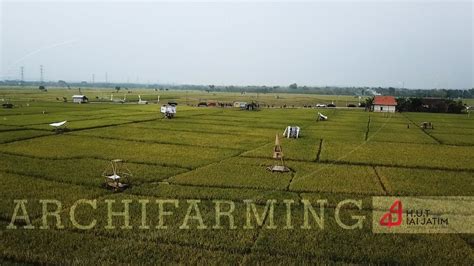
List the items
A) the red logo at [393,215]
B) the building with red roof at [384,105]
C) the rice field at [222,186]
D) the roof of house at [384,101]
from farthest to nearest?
the roof of house at [384,101] < the building with red roof at [384,105] < the red logo at [393,215] < the rice field at [222,186]

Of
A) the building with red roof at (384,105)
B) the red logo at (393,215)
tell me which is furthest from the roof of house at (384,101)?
the red logo at (393,215)

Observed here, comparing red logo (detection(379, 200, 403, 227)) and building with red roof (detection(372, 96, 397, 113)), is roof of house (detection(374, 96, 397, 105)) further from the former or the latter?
red logo (detection(379, 200, 403, 227))

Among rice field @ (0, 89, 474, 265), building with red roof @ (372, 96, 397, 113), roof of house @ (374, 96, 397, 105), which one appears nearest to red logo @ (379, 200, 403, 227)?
rice field @ (0, 89, 474, 265)

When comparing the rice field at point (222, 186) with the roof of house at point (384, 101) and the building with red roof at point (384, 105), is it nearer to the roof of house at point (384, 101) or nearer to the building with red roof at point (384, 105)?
the building with red roof at point (384, 105)

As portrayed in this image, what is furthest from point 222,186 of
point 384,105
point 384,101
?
point 384,101

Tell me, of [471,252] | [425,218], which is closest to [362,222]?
[425,218]

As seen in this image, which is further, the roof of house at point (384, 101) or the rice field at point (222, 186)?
the roof of house at point (384, 101)
